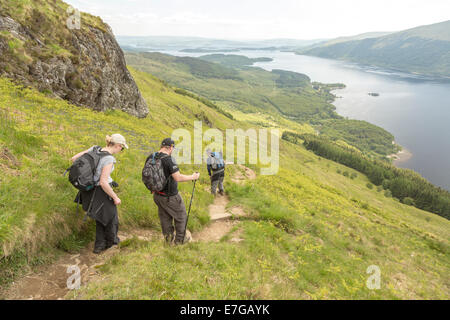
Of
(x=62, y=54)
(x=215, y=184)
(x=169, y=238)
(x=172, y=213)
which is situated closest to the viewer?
(x=172, y=213)

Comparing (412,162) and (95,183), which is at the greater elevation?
(95,183)

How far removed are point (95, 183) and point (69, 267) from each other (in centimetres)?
Answer: 202

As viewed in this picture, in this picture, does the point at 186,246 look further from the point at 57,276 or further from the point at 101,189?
the point at 57,276

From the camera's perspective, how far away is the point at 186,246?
7066 mm

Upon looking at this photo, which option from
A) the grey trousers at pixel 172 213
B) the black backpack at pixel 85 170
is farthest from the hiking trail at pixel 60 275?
the black backpack at pixel 85 170

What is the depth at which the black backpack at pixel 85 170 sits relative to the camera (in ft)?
17.9

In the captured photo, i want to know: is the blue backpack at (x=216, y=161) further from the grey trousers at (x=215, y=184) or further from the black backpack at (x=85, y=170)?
the black backpack at (x=85, y=170)

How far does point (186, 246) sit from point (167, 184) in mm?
2106

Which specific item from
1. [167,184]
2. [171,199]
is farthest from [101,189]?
[171,199]

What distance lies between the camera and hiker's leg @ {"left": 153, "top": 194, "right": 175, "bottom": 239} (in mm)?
6828
